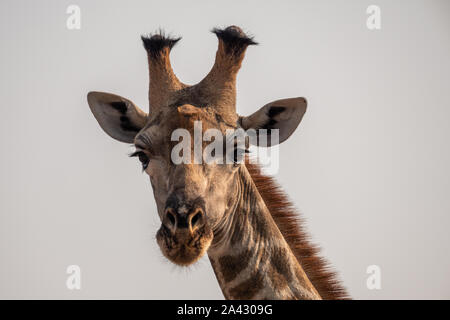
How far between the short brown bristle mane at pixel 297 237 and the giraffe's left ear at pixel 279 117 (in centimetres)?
96

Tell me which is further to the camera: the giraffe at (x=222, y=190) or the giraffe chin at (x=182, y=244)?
the giraffe at (x=222, y=190)

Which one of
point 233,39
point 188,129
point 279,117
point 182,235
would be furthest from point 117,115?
point 182,235

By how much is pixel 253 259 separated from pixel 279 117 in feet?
7.59

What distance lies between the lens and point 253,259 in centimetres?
704

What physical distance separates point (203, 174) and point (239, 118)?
1613mm

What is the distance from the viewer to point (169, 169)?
6.67 metres

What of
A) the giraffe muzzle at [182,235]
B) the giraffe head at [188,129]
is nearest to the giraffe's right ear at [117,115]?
the giraffe head at [188,129]

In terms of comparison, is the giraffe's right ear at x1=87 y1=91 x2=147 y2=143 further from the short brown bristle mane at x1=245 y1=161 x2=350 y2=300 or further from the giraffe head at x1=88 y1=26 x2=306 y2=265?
the short brown bristle mane at x1=245 y1=161 x2=350 y2=300

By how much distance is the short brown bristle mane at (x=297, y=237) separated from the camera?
793 centimetres

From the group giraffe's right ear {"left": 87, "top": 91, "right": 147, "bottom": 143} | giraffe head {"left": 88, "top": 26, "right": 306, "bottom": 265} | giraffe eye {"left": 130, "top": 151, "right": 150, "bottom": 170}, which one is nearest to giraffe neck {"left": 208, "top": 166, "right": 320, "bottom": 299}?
giraffe head {"left": 88, "top": 26, "right": 306, "bottom": 265}

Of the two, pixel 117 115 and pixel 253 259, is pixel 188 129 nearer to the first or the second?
pixel 117 115

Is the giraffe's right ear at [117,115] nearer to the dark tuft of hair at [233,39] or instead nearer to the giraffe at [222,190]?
the giraffe at [222,190]
